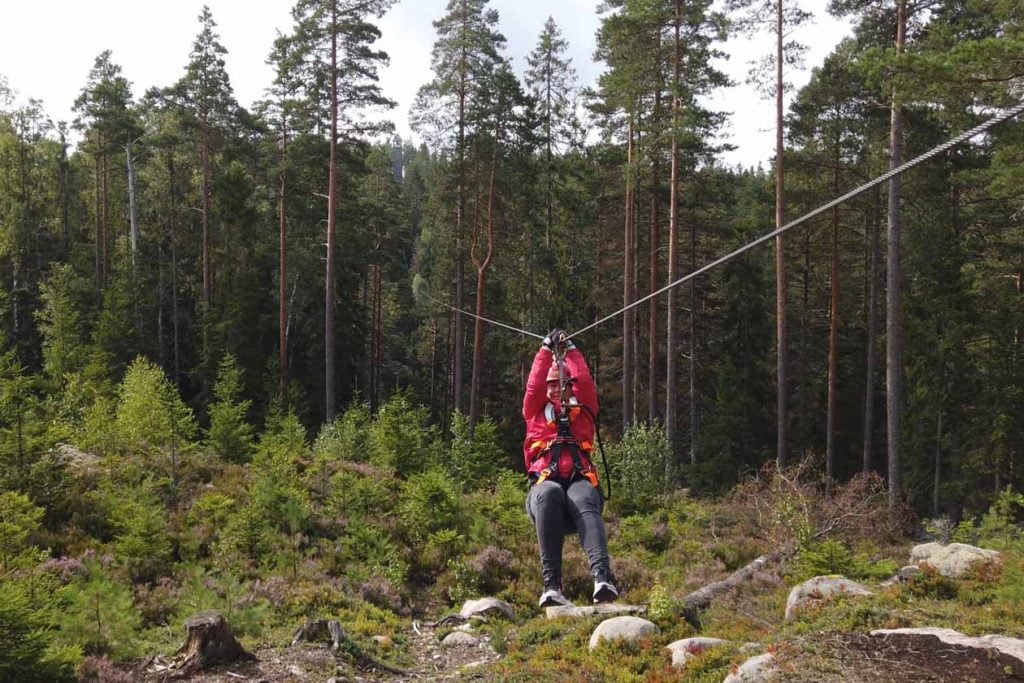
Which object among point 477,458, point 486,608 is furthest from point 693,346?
point 486,608

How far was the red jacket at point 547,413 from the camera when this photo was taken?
19.4ft

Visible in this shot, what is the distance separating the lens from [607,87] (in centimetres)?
1955

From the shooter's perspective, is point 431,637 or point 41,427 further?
point 41,427

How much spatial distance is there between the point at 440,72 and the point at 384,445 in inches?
534

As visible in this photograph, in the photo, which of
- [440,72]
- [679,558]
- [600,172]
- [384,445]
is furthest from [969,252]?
[384,445]

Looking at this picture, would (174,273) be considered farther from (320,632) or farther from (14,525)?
(320,632)

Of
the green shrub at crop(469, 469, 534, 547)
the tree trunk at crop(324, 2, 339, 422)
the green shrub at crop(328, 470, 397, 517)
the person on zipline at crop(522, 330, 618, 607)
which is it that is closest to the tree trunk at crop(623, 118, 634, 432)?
the green shrub at crop(469, 469, 534, 547)

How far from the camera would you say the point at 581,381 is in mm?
6066

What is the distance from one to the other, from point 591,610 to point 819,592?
301 centimetres

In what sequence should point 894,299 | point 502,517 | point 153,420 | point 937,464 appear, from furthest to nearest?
point 937,464
point 894,299
point 153,420
point 502,517

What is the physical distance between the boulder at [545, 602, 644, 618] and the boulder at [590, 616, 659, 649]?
104cm

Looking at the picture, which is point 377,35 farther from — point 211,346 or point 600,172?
point 211,346

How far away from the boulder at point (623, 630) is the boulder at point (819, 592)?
1.62m

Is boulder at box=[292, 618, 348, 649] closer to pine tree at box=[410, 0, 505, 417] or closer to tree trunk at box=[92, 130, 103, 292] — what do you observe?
pine tree at box=[410, 0, 505, 417]
